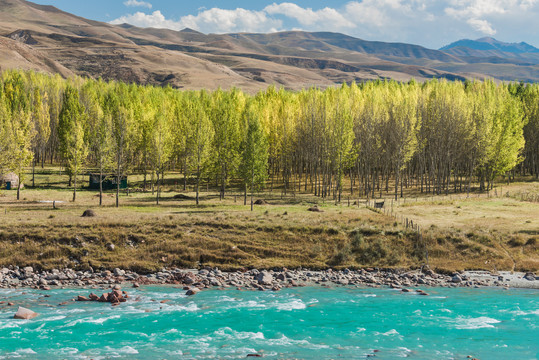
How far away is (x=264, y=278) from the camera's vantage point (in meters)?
39.8

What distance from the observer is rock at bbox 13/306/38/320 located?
98.0ft

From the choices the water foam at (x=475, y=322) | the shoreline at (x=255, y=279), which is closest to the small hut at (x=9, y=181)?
the shoreline at (x=255, y=279)

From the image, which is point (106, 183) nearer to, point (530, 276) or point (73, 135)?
point (73, 135)

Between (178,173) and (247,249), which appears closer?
(247,249)

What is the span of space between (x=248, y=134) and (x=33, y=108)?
5742cm

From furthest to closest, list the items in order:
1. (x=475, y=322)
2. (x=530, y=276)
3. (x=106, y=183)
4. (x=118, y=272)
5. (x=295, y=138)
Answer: (x=295, y=138), (x=106, y=183), (x=118, y=272), (x=530, y=276), (x=475, y=322)

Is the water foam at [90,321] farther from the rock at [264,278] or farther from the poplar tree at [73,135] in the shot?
the poplar tree at [73,135]

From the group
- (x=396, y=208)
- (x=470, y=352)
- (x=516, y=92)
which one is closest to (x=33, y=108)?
(x=396, y=208)

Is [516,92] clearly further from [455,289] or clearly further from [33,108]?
[33,108]

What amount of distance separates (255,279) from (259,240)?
6.70 meters

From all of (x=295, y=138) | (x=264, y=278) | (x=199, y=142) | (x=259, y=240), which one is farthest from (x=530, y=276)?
(x=295, y=138)

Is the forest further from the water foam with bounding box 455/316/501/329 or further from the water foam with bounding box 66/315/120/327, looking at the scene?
the water foam with bounding box 455/316/501/329

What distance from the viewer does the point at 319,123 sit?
255 feet

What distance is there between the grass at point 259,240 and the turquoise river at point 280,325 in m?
6.00
